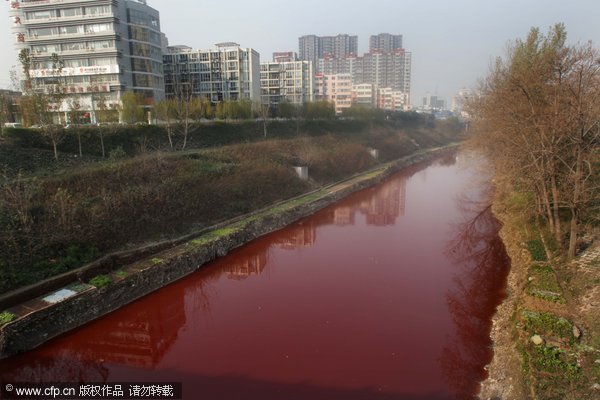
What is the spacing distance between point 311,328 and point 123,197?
29.5 feet

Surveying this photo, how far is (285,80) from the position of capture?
205 ft

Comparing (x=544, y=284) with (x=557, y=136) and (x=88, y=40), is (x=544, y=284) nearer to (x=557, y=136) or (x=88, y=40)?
(x=557, y=136)

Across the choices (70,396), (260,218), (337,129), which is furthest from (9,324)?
(337,129)

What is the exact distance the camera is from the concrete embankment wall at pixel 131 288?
358 inches

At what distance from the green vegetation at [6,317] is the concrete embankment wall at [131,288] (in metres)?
0.11

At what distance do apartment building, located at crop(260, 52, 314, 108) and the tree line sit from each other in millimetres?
47139

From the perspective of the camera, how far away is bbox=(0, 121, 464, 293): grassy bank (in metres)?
11.4

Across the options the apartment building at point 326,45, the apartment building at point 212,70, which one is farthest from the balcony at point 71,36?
the apartment building at point 326,45

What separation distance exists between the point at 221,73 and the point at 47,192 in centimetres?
3831

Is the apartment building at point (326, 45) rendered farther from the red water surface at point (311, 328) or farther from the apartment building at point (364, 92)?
the red water surface at point (311, 328)

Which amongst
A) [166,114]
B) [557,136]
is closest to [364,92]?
[166,114]

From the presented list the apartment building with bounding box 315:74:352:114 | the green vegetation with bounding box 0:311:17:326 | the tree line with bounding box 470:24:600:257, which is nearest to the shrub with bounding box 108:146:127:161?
the green vegetation with bounding box 0:311:17:326

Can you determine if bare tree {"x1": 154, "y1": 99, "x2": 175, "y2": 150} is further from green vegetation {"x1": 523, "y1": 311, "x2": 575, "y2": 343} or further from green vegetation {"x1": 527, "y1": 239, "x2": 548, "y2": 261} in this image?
green vegetation {"x1": 523, "y1": 311, "x2": 575, "y2": 343}

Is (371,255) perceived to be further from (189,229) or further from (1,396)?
(1,396)
